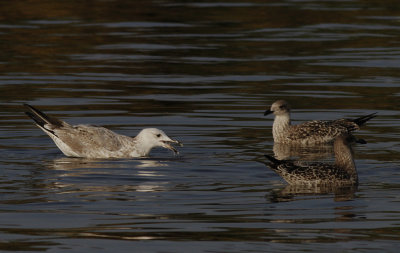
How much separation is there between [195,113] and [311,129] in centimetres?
241

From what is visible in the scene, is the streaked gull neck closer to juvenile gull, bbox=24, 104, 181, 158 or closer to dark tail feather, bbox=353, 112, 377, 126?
dark tail feather, bbox=353, 112, 377, 126

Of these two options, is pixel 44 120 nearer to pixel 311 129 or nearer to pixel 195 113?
pixel 195 113

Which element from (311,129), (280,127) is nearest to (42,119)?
(280,127)

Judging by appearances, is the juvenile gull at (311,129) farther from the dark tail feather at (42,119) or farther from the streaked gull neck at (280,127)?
the dark tail feather at (42,119)

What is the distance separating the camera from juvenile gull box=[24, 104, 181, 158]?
1712 cm

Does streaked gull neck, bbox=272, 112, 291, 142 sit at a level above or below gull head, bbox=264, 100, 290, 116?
below

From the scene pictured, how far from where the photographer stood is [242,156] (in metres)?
16.7

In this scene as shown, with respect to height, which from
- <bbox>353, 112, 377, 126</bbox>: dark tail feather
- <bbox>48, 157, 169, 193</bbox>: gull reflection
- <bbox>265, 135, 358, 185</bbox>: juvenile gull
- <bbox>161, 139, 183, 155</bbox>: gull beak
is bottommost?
<bbox>48, 157, 169, 193</bbox>: gull reflection

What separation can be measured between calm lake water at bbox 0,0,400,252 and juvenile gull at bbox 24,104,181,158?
0.37 metres

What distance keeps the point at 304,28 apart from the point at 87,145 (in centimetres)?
1531

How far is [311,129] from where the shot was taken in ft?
62.5

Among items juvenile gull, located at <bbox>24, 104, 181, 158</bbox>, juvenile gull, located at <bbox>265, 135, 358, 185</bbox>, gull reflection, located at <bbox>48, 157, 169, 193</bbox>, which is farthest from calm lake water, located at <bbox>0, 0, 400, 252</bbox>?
juvenile gull, located at <bbox>24, 104, 181, 158</bbox>

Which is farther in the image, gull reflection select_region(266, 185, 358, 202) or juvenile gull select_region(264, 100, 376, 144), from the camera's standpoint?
juvenile gull select_region(264, 100, 376, 144)

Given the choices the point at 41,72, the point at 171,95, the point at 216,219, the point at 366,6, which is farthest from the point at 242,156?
the point at 366,6
